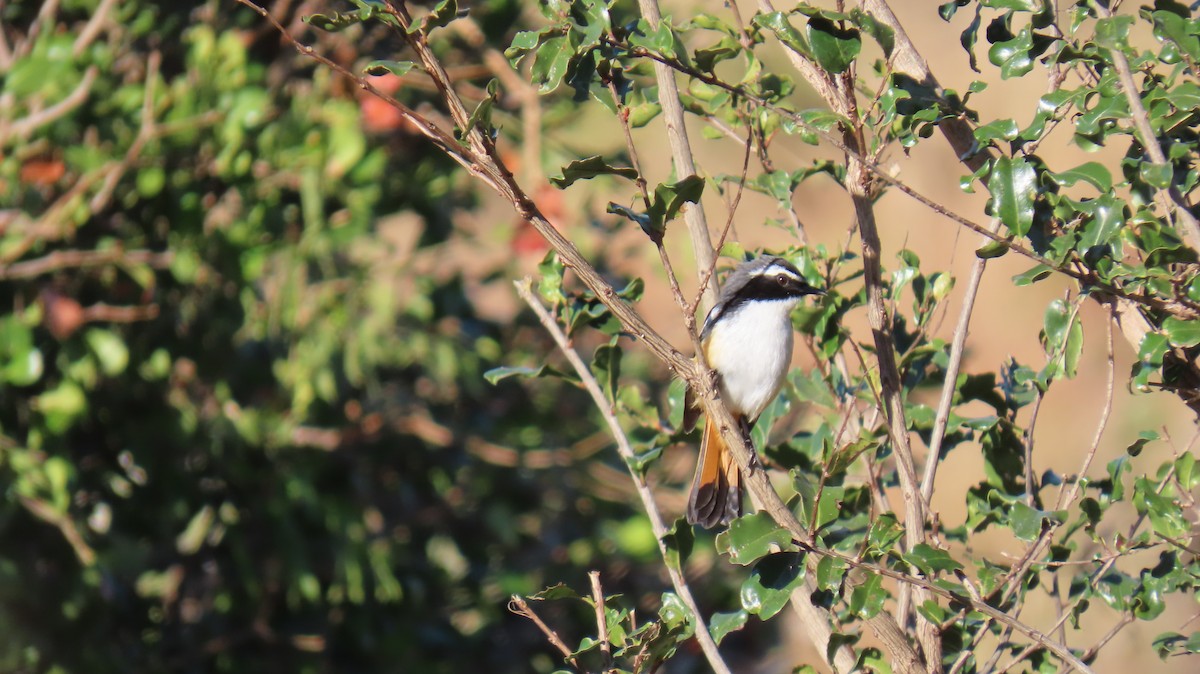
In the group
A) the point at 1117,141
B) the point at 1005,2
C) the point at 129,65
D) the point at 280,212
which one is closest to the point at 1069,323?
the point at 1005,2

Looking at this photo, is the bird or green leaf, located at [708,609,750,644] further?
the bird

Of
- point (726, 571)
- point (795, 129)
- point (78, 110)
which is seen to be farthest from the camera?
point (726, 571)

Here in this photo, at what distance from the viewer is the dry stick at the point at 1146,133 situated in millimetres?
1392

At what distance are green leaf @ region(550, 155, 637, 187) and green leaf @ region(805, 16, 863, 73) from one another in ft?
0.88

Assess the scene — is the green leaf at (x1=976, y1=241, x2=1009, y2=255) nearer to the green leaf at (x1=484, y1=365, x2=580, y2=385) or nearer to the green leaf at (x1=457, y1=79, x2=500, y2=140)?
the green leaf at (x1=457, y1=79, x2=500, y2=140)

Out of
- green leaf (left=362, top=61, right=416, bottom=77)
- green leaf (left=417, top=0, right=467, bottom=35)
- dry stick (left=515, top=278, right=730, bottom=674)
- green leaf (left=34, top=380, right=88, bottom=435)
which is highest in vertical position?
green leaf (left=417, top=0, right=467, bottom=35)

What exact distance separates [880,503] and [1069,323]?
49cm

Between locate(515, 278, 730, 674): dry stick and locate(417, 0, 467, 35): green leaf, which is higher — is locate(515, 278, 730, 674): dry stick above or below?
below

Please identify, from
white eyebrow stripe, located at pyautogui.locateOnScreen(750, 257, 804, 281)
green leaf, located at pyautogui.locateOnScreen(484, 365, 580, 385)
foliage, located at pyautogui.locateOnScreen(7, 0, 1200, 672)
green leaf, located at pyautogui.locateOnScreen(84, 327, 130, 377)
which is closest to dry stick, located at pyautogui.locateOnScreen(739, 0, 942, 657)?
foliage, located at pyautogui.locateOnScreen(7, 0, 1200, 672)

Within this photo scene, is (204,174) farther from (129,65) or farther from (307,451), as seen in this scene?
(307,451)

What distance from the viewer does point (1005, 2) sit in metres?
1.48

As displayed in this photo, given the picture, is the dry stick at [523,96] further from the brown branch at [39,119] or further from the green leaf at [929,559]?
the green leaf at [929,559]

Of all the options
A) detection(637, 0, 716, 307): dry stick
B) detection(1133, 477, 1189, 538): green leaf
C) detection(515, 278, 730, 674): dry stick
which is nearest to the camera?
detection(1133, 477, 1189, 538): green leaf

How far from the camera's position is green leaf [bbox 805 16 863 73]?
1.47 meters
